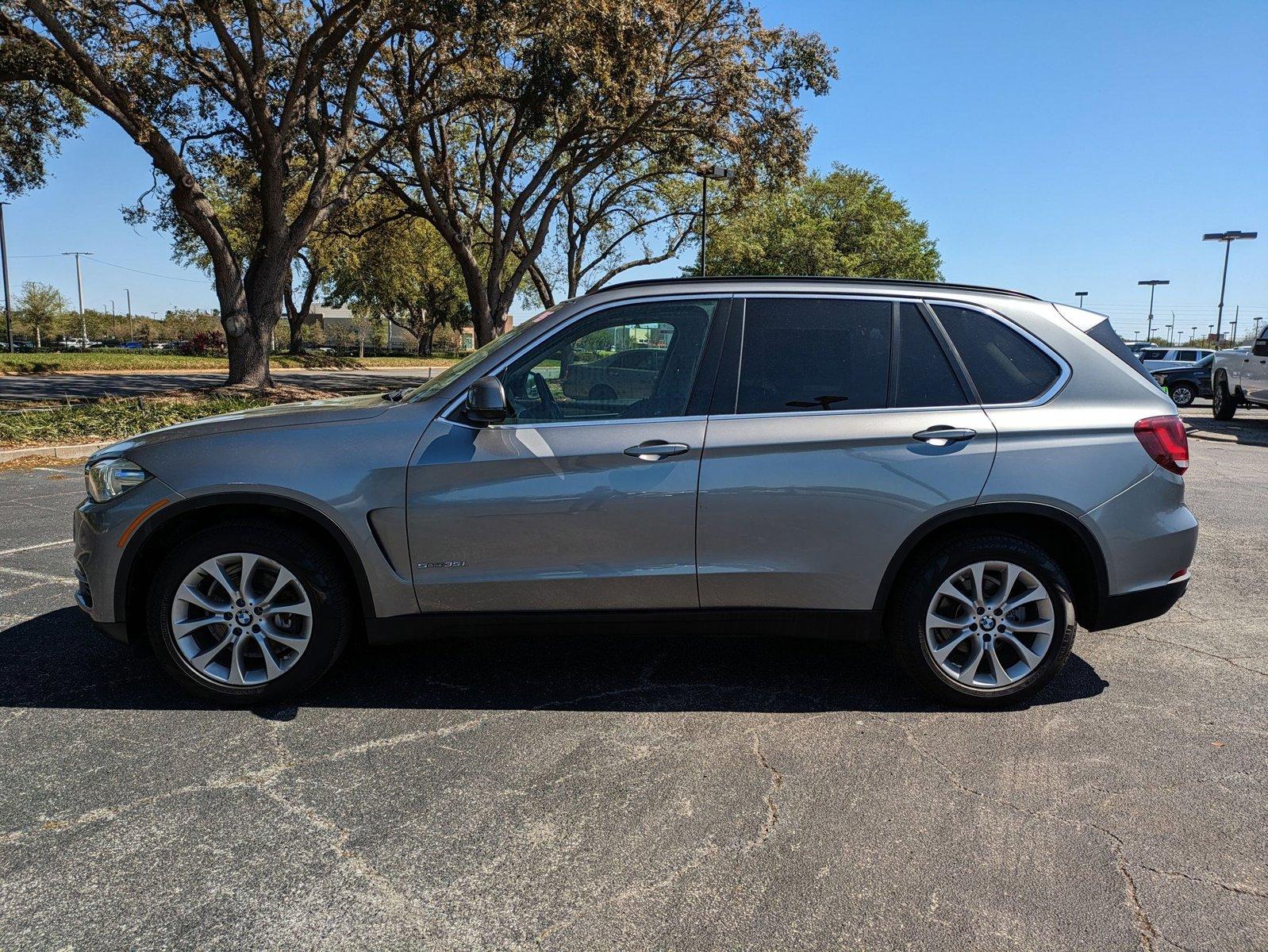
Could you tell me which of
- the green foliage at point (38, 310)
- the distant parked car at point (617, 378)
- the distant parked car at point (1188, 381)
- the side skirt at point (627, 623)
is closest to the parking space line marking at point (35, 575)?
the side skirt at point (627, 623)

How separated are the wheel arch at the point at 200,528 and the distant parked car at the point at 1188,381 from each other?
28.0 m

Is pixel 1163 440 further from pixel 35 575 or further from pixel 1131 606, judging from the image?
pixel 35 575

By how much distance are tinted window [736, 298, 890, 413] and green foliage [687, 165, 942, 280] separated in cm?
3723

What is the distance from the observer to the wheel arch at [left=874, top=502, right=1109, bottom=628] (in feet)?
12.0

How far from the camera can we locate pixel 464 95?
65.7ft

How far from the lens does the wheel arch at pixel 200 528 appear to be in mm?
3580

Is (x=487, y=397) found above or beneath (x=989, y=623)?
above

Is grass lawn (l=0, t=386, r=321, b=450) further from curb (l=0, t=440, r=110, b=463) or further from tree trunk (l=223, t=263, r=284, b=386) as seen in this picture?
tree trunk (l=223, t=263, r=284, b=386)

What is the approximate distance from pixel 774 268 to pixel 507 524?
48708 millimetres

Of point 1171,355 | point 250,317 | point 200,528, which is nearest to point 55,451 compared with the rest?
point 200,528

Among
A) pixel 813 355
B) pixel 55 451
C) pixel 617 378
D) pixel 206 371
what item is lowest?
pixel 55 451

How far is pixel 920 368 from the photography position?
3787mm

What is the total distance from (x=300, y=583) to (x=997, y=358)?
306cm

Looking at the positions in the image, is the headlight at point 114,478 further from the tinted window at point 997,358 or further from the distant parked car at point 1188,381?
the distant parked car at point 1188,381
